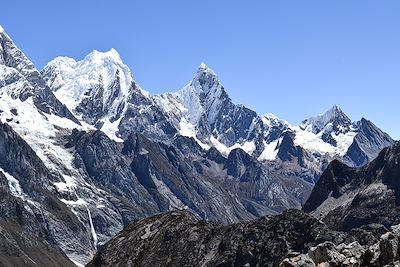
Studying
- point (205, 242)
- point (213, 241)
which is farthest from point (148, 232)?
point (213, 241)

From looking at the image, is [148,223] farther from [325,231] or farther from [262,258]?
[325,231]

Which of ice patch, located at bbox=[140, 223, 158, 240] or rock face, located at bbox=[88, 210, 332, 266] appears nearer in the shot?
rock face, located at bbox=[88, 210, 332, 266]

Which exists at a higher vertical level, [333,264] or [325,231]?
[325,231]

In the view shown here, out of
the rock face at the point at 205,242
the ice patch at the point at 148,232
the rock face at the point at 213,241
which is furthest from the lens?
the ice patch at the point at 148,232

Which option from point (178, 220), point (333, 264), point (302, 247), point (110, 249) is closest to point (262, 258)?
point (302, 247)

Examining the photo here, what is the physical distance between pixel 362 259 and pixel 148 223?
12230cm

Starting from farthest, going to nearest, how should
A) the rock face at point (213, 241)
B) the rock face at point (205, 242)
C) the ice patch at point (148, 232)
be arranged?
the ice patch at point (148, 232) < the rock face at point (205, 242) < the rock face at point (213, 241)

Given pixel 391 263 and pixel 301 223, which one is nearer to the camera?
pixel 391 263

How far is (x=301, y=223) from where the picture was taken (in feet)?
558

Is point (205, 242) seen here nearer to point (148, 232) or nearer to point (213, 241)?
point (213, 241)

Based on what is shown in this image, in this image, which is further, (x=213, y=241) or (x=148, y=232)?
(x=148, y=232)

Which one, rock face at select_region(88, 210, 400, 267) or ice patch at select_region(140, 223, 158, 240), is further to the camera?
ice patch at select_region(140, 223, 158, 240)

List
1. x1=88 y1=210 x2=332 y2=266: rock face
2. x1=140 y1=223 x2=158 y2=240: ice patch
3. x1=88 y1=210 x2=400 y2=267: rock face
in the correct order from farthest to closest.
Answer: x1=140 y1=223 x2=158 y2=240: ice patch, x1=88 y1=210 x2=332 y2=266: rock face, x1=88 y1=210 x2=400 y2=267: rock face

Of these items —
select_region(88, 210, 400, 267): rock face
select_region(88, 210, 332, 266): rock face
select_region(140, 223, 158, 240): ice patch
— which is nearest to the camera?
select_region(88, 210, 400, 267): rock face
